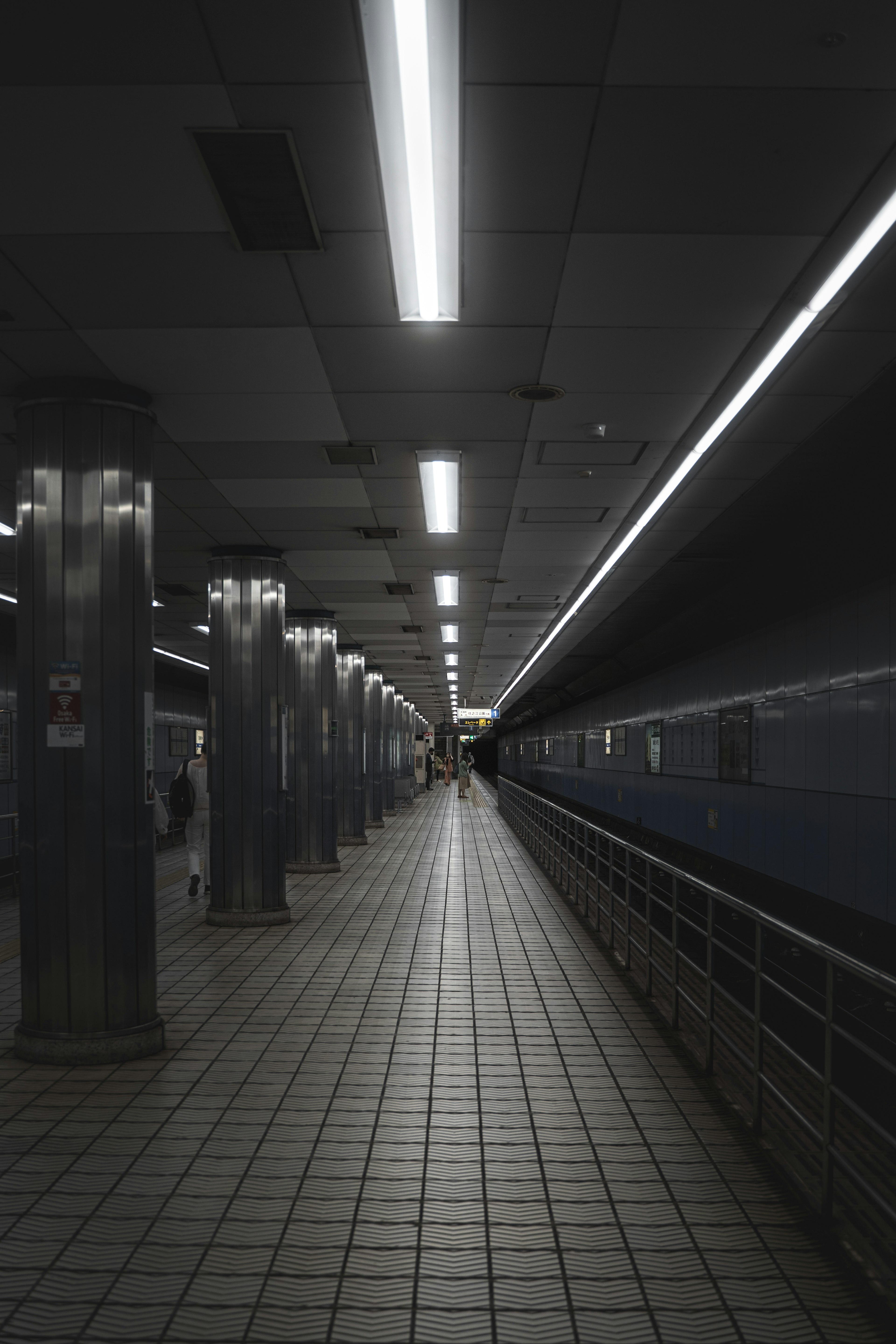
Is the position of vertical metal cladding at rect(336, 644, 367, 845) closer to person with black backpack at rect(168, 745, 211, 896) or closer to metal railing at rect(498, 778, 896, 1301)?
person with black backpack at rect(168, 745, 211, 896)

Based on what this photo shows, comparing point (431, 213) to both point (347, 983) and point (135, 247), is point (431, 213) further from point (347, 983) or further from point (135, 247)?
point (347, 983)

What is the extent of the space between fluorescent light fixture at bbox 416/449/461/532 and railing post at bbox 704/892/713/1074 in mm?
2982

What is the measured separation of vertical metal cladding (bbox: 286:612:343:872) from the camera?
457 inches

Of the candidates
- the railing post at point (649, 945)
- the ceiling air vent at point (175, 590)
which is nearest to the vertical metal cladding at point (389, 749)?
Result: the ceiling air vent at point (175, 590)

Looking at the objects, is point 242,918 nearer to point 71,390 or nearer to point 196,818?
point 196,818

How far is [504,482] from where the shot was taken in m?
6.41

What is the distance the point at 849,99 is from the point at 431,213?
1296mm

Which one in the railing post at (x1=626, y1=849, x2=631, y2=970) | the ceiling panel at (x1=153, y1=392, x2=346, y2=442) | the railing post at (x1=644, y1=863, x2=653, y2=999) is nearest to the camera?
the ceiling panel at (x1=153, y1=392, x2=346, y2=442)

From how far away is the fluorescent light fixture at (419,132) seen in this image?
2414mm

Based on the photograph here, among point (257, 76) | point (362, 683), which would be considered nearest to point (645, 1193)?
point (257, 76)

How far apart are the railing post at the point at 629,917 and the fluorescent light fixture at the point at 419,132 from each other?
155 inches

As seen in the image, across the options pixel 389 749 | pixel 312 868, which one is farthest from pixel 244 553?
pixel 389 749

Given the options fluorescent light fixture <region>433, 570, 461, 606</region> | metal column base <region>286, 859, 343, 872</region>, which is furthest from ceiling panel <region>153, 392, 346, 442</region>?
metal column base <region>286, 859, 343, 872</region>

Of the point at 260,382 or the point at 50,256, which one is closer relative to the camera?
the point at 50,256
